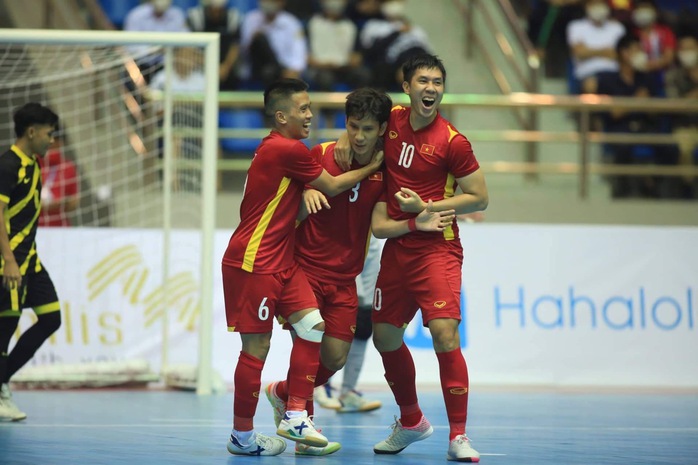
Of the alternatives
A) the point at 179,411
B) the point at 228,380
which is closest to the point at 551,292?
the point at 228,380

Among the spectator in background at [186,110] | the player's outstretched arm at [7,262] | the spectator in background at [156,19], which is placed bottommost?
the player's outstretched arm at [7,262]

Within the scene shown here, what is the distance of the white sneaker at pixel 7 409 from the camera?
7.69 metres

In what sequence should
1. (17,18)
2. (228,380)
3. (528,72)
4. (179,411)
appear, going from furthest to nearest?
(528,72)
(17,18)
(228,380)
(179,411)

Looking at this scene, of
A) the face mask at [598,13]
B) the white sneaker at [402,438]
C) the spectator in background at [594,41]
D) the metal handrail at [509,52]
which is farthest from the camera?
the face mask at [598,13]

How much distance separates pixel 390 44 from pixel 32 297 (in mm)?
6895

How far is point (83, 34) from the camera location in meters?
9.62

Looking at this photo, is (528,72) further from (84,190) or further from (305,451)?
(305,451)

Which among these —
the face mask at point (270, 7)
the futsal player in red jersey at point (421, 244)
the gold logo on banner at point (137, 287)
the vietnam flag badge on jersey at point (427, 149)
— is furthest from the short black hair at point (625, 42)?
the vietnam flag badge on jersey at point (427, 149)

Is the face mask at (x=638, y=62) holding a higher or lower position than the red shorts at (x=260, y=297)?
higher

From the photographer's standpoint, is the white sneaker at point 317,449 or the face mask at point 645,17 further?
the face mask at point 645,17

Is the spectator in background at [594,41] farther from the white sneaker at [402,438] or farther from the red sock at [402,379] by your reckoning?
the white sneaker at [402,438]

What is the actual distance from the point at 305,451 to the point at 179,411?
2461 millimetres

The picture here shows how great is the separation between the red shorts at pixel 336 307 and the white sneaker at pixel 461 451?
37.3 inches

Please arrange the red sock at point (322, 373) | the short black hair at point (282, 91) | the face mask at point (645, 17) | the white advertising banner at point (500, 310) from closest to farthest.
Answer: the short black hair at point (282, 91)
the red sock at point (322, 373)
the white advertising banner at point (500, 310)
the face mask at point (645, 17)
